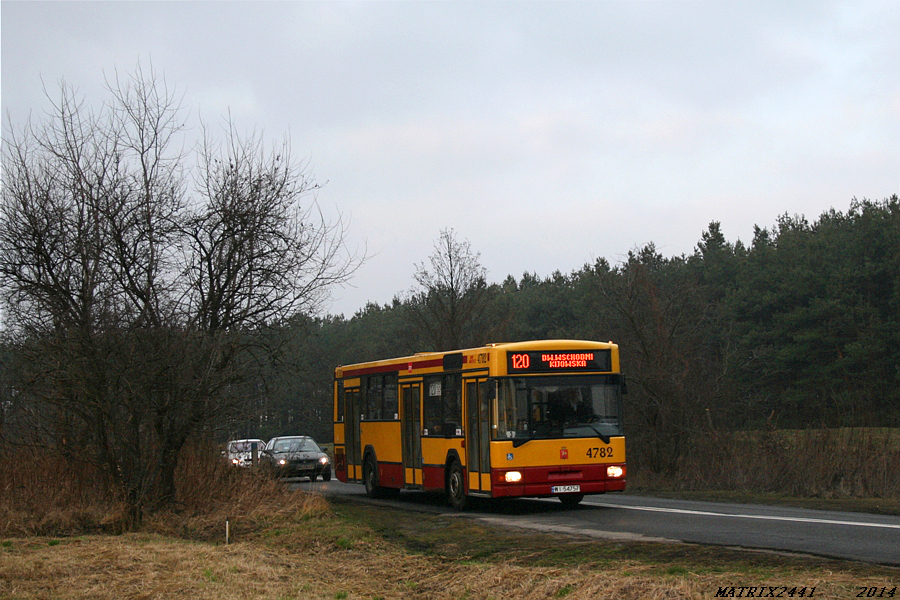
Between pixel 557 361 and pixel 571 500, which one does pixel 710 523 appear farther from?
pixel 571 500

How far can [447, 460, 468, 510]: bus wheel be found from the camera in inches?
763

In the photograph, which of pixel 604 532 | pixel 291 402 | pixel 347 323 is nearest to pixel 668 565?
pixel 604 532

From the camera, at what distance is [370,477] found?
2430cm

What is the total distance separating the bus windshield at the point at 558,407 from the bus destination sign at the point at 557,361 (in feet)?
0.53

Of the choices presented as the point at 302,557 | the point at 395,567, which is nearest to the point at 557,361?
the point at 302,557

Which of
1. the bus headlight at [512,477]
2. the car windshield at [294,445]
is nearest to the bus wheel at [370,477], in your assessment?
the bus headlight at [512,477]

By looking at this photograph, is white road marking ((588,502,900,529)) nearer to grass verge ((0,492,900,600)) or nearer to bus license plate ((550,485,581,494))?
bus license plate ((550,485,581,494))

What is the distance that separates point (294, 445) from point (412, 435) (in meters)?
13.2

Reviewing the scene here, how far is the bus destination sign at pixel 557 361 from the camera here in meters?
18.2

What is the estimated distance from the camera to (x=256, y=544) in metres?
14.8

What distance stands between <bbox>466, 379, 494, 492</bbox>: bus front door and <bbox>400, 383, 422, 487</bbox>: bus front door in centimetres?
245

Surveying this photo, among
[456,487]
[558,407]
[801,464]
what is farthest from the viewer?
[801,464]

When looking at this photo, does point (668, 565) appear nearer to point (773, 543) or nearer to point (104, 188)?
point (773, 543)

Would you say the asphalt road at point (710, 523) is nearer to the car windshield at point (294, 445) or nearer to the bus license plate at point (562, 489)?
the bus license plate at point (562, 489)
